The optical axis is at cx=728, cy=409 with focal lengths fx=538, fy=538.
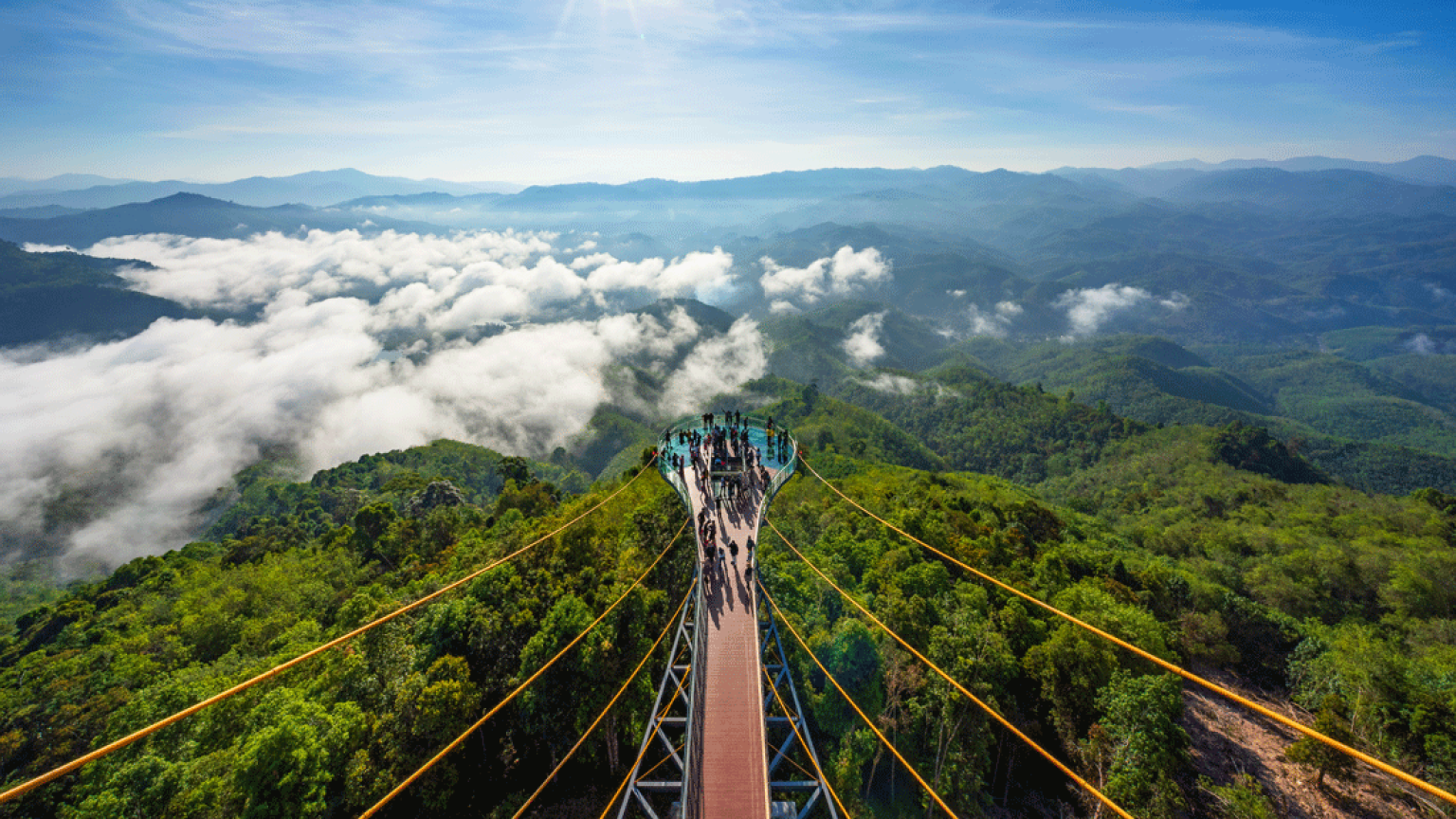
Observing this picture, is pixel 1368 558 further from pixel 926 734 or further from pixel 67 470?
pixel 67 470

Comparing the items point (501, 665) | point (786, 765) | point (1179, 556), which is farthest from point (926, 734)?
point (1179, 556)

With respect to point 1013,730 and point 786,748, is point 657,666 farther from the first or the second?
point 1013,730

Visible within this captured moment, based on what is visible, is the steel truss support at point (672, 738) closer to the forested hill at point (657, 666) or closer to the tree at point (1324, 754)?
the forested hill at point (657, 666)

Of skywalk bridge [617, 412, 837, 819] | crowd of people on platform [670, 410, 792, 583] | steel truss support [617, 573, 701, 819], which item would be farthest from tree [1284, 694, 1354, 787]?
steel truss support [617, 573, 701, 819]

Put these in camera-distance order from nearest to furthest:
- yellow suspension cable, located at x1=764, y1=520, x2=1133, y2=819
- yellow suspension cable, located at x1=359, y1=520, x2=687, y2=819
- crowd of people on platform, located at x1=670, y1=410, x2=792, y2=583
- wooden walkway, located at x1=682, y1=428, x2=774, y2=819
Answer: yellow suspension cable, located at x1=764, y1=520, x2=1133, y2=819 < yellow suspension cable, located at x1=359, y1=520, x2=687, y2=819 < wooden walkway, located at x1=682, y1=428, x2=774, y2=819 < crowd of people on platform, located at x1=670, y1=410, x2=792, y2=583

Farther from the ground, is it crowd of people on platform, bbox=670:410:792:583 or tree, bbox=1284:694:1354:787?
crowd of people on platform, bbox=670:410:792:583

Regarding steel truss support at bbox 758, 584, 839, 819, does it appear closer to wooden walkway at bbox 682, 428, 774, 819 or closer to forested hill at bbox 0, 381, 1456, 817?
wooden walkway at bbox 682, 428, 774, 819

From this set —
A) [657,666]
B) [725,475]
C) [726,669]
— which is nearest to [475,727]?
[726,669]
